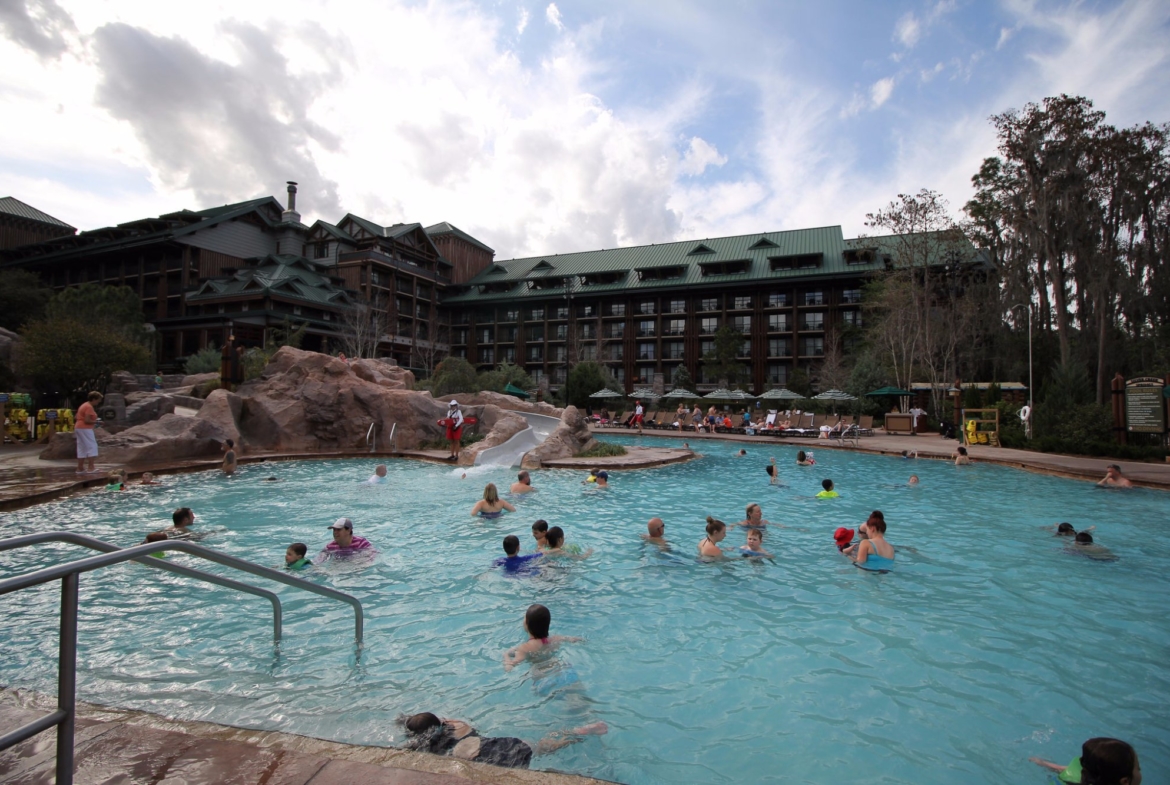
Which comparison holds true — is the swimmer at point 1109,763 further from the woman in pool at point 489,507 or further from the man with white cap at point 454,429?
the man with white cap at point 454,429

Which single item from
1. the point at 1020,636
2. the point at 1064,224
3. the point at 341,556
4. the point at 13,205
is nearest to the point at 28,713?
the point at 341,556

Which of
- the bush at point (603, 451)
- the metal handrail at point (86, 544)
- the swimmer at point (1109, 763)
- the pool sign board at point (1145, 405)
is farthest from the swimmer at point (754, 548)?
the pool sign board at point (1145, 405)

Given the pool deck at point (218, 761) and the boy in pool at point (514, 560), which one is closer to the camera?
the pool deck at point (218, 761)

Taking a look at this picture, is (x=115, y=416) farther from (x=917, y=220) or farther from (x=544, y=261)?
(x=544, y=261)

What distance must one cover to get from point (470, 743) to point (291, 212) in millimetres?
61533

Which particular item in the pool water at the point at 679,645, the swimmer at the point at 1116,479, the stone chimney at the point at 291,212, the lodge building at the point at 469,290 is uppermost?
the stone chimney at the point at 291,212

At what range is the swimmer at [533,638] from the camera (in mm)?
4867

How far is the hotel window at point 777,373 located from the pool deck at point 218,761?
49968mm

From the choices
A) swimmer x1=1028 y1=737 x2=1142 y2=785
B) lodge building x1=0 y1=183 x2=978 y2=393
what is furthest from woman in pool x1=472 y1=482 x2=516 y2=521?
lodge building x1=0 y1=183 x2=978 y2=393

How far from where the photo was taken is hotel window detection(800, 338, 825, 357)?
48.6 m

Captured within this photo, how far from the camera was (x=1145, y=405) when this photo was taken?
16.4 meters

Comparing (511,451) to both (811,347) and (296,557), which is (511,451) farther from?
(811,347)

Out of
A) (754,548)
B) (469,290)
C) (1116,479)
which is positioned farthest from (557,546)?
(469,290)

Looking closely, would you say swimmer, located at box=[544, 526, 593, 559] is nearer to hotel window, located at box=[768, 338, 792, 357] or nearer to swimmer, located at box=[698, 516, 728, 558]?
swimmer, located at box=[698, 516, 728, 558]
